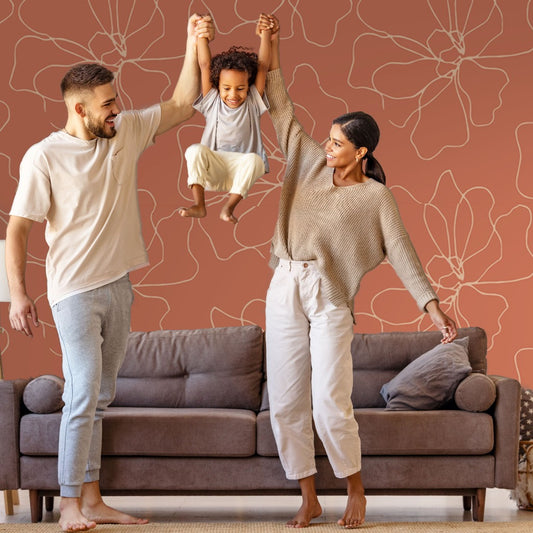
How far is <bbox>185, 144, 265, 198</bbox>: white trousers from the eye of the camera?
3090mm

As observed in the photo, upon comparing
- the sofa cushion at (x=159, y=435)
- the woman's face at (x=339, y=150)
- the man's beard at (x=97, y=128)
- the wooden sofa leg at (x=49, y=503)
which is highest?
the man's beard at (x=97, y=128)

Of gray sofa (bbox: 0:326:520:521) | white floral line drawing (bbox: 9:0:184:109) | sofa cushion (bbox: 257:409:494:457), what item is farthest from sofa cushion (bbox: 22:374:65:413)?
white floral line drawing (bbox: 9:0:184:109)

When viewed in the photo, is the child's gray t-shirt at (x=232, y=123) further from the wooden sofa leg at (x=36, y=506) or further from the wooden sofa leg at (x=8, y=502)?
the wooden sofa leg at (x=8, y=502)

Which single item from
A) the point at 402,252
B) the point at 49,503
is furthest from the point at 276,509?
the point at 402,252

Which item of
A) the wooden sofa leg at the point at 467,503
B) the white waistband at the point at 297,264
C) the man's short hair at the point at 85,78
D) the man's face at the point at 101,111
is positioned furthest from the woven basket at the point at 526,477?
the man's short hair at the point at 85,78

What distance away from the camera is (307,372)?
3424mm

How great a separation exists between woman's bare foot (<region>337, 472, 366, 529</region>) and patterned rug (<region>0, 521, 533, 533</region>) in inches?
1.1

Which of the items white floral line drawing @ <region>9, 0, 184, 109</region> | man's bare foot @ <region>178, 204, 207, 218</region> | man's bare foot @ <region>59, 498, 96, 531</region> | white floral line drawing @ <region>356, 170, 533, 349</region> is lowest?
man's bare foot @ <region>59, 498, 96, 531</region>

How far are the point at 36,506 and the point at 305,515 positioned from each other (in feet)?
3.60

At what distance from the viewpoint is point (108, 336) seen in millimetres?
3301

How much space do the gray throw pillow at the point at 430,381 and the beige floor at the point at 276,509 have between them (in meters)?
0.46

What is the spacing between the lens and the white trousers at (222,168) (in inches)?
122

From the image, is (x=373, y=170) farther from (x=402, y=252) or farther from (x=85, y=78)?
(x=85, y=78)

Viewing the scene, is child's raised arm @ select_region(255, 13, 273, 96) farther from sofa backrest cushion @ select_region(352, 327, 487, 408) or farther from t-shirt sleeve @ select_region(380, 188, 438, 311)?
sofa backrest cushion @ select_region(352, 327, 487, 408)
